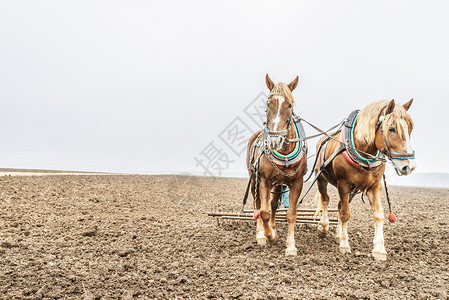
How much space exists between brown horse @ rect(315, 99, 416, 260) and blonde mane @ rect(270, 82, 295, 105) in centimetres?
115

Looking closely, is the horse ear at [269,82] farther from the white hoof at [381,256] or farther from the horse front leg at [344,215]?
the white hoof at [381,256]

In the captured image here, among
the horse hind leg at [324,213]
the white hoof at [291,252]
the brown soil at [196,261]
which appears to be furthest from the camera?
the horse hind leg at [324,213]

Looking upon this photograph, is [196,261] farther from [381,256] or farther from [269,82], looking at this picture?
[269,82]

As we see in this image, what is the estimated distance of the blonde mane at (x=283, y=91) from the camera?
16.2 feet

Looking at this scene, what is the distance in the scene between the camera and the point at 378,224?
5.07 metres

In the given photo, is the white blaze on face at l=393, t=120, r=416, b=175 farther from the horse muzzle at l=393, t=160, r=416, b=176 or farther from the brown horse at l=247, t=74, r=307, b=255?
the brown horse at l=247, t=74, r=307, b=255

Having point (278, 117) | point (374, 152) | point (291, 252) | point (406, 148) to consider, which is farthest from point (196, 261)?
point (406, 148)

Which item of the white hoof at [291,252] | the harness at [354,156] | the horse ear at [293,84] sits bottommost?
the white hoof at [291,252]

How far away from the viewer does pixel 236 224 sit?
780 cm

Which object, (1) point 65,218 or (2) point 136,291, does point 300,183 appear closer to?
(2) point 136,291

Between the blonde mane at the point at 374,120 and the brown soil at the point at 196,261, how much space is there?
1.95 meters

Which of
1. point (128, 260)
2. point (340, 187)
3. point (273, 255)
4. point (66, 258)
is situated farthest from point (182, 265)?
point (340, 187)

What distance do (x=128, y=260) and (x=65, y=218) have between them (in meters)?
4.24

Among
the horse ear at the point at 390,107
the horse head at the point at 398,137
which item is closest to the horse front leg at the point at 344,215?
the horse head at the point at 398,137
